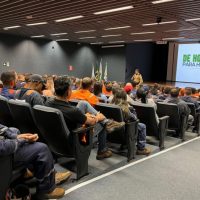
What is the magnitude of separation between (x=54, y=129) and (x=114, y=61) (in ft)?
54.7

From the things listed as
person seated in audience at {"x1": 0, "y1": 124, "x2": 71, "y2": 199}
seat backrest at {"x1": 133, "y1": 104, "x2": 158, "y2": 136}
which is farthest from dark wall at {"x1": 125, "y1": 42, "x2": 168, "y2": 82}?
person seated in audience at {"x1": 0, "y1": 124, "x2": 71, "y2": 199}

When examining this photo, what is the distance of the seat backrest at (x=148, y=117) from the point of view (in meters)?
4.09

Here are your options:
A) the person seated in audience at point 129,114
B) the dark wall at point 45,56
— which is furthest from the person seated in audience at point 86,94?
the dark wall at point 45,56

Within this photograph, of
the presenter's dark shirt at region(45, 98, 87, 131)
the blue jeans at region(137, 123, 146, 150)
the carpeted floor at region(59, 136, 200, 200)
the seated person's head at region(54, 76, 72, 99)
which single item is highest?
the seated person's head at region(54, 76, 72, 99)

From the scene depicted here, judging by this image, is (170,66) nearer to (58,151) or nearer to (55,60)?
(55,60)

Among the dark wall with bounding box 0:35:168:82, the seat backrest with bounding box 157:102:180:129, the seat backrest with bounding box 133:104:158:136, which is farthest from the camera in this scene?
the dark wall with bounding box 0:35:168:82

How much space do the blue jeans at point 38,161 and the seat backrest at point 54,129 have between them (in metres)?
0.39

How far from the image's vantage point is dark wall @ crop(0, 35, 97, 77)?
1539 centimetres

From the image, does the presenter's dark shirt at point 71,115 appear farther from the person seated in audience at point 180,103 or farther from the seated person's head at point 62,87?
the person seated in audience at point 180,103

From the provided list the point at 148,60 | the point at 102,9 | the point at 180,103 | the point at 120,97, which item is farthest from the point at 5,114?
the point at 148,60

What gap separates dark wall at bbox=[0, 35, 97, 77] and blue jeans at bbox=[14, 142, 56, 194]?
45.8 feet

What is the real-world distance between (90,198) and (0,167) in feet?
3.44

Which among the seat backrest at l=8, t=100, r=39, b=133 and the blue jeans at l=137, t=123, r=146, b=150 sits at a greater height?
the seat backrest at l=8, t=100, r=39, b=133

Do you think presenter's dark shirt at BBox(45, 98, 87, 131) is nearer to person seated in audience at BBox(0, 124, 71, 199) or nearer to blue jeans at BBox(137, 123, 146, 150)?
person seated in audience at BBox(0, 124, 71, 199)
